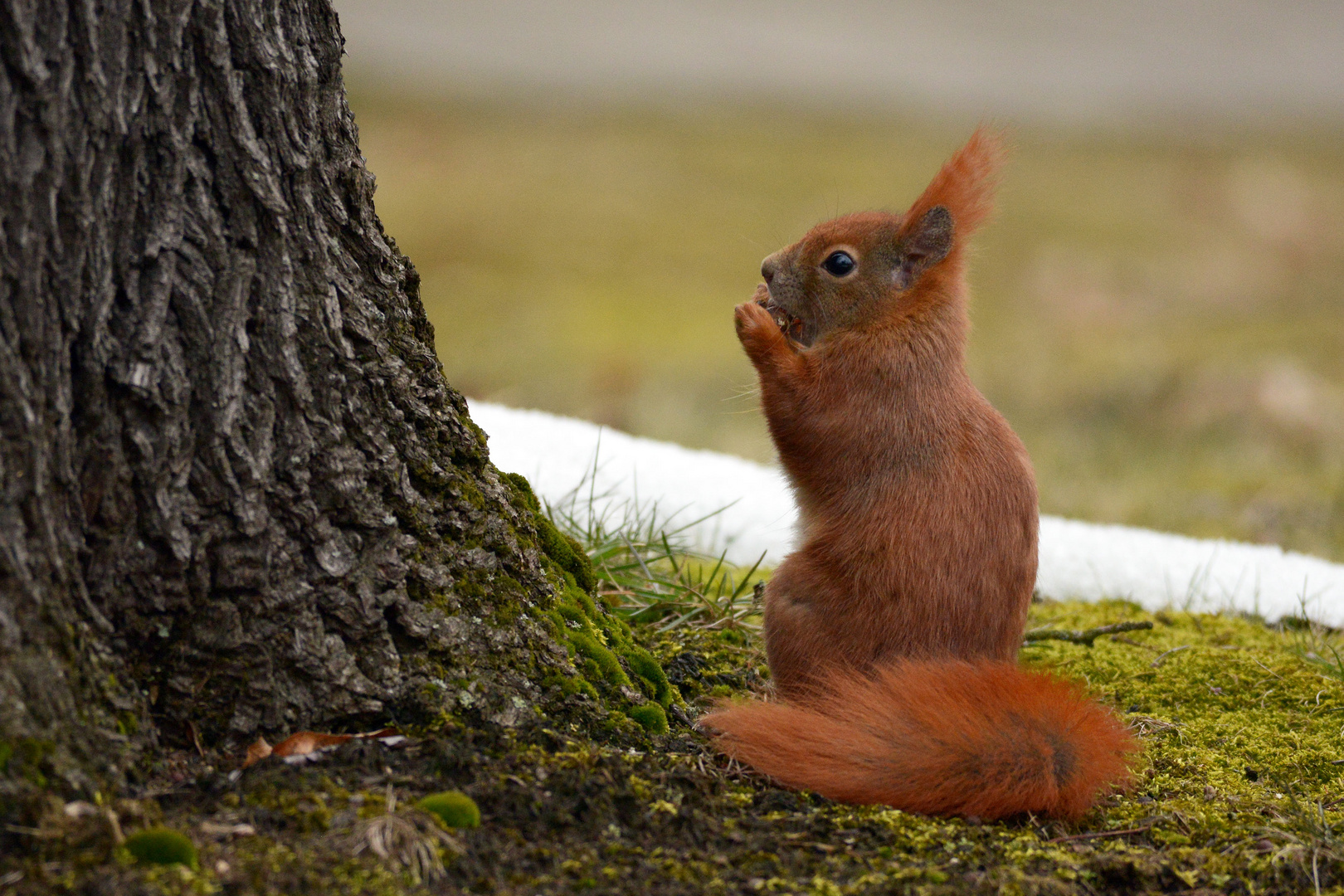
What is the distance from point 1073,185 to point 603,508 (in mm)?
13700

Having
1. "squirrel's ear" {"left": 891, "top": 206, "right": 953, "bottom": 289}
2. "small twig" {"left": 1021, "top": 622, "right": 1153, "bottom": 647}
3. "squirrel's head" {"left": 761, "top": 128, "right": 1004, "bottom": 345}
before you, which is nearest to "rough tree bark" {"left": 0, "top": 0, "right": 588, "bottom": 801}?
"squirrel's head" {"left": 761, "top": 128, "right": 1004, "bottom": 345}

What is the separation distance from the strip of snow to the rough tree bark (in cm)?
171

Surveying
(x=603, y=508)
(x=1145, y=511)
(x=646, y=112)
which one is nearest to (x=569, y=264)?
(x=646, y=112)

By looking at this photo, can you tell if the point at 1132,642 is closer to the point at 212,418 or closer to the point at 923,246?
the point at 923,246

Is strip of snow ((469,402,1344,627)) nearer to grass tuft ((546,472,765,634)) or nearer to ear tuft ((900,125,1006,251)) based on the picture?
grass tuft ((546,472,765,634))

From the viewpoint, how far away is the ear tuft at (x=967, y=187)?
9.29 ft

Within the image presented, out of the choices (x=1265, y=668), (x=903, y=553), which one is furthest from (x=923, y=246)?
(x=1265, y=668)

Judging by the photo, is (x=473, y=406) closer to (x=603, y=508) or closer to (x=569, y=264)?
(x=603, y=508)

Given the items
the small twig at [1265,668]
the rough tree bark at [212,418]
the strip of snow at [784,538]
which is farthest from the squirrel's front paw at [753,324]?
the small twig at [1265,668]

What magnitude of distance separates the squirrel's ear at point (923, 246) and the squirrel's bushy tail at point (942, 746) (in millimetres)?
1161

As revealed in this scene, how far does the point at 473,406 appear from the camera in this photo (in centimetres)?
459

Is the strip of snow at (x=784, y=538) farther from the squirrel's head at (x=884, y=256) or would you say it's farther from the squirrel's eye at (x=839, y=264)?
the squirrel's eye at (x=839, y=264)

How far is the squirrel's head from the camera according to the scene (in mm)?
2861

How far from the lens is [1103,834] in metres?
2.00
